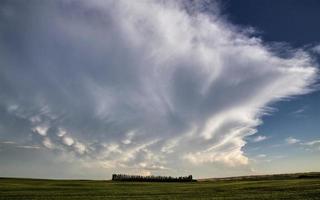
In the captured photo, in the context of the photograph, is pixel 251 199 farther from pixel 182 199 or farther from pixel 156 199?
pixel 156 199

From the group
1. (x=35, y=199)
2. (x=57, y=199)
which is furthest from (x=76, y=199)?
(x=35, y=199)

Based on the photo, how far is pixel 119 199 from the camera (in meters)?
48.2

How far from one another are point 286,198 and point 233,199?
6688 millimetres

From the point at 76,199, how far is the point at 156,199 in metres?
11.4

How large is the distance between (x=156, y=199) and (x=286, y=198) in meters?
17.2

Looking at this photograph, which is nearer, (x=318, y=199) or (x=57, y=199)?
(x=318, y=199)

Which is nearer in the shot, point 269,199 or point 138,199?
point 269,199

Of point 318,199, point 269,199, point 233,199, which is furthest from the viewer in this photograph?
point 233,199

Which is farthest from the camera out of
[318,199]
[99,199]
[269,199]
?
[99,199]

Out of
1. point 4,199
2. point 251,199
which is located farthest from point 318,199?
point 4,199

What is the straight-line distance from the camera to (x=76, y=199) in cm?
4825

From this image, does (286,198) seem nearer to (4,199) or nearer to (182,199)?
(182,199)

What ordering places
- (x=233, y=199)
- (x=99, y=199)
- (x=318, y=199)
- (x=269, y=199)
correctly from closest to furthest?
1. (x=318, y=199)
2. (x=269, y=199)
3. (x=233, y=199)
4. (x=99, y=199)

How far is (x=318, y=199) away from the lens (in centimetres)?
3944
